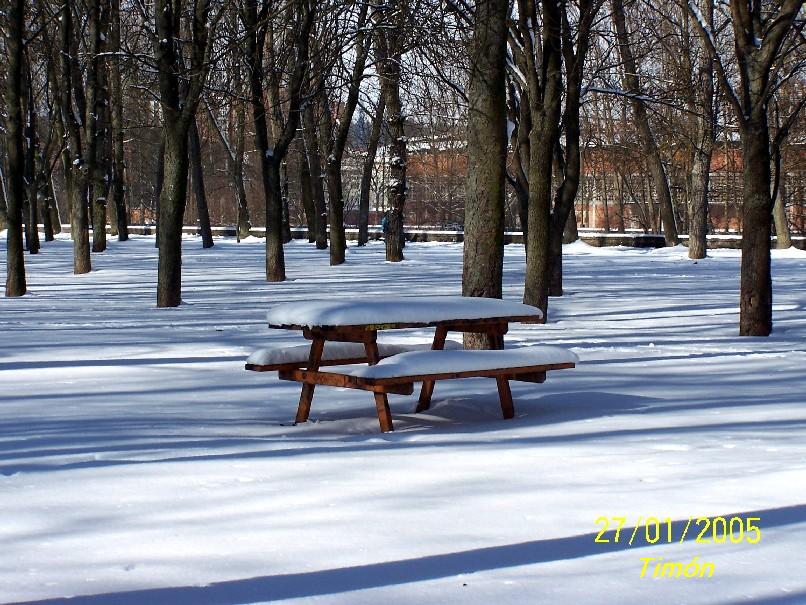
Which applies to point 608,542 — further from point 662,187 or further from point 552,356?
point 662,187

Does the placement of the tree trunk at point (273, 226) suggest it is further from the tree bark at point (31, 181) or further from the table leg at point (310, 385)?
the table leg at point (310, 385)

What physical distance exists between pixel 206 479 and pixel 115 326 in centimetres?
882

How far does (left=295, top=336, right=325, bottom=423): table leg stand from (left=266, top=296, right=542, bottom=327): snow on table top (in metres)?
0.28

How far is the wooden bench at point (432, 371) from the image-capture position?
6816 millimetres

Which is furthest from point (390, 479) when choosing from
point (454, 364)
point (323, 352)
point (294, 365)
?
point (323, 352)

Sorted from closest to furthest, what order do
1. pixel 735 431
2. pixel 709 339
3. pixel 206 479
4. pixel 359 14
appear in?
pixel 206 479 < pixel 735 431 < pixel 709 339 < pixel 359 14

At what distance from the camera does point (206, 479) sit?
210 inches

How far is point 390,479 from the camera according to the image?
5332 millimetres

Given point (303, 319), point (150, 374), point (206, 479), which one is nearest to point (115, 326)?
point (150, 374)

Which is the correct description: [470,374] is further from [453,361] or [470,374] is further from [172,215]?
[172,215]
